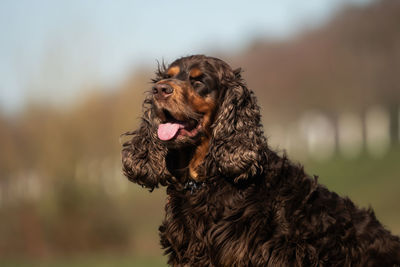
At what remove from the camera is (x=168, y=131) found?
16.2 ft

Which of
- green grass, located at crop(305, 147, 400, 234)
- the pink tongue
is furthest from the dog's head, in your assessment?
green grass, located at crop(305, 147, 400, 234)

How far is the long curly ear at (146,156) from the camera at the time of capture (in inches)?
204

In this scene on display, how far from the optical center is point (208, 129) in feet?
16.4

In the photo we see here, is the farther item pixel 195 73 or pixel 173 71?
pixel 173 71

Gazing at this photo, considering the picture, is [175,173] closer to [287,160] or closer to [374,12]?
[287,160]

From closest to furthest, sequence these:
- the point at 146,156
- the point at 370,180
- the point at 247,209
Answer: the point at 247,209, the point at 146,156, the point at 370,180

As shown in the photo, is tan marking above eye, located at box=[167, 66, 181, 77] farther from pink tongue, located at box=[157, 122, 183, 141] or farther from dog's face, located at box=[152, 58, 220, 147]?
pink tongue, located at box=[157, 122, 183, 141]

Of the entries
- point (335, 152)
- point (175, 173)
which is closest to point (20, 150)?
point (335, 152)

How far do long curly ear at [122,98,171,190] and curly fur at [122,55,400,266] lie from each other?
13 millimetres

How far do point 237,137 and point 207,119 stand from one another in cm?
29

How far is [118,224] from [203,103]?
13.6 metres

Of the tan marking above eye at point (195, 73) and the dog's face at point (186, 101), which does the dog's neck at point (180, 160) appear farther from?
the tan marking above eye at point (195, 73)

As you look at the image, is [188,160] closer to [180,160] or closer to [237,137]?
[180,160]

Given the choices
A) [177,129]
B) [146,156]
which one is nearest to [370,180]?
[146,156]
